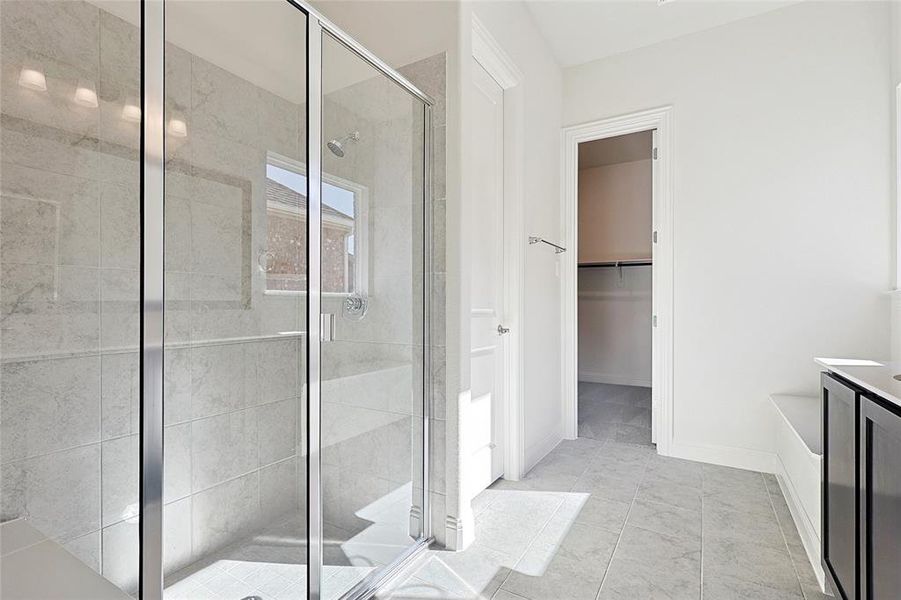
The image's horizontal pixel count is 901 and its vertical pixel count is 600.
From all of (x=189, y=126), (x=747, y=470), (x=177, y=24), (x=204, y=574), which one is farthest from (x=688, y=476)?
(x=177, y=24)

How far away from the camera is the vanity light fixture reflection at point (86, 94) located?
1474 millimetres

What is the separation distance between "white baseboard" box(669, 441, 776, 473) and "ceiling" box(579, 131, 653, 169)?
279cm

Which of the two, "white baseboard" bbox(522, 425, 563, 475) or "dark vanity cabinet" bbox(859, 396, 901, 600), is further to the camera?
"white baseboard" bbox(522, 425, 563, 475)

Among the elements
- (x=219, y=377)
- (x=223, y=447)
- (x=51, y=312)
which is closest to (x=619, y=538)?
(x=223, y=447)

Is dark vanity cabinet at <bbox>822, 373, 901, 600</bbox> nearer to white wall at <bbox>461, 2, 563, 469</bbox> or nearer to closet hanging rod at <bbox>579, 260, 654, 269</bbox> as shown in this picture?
white wall at <bbox>461, 2, 563, 469</bbox>

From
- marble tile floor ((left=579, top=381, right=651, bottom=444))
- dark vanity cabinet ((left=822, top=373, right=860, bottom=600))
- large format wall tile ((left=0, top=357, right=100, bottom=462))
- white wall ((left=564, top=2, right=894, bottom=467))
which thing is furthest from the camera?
marble tile floor ((left=579, top=381, right=651, bottom=444))

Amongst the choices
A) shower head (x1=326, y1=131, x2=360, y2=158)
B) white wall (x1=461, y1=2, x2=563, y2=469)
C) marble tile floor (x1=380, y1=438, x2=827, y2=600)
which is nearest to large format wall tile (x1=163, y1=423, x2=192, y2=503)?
marble tile floor (x1=380, y1=438, x2=827, y2=600)

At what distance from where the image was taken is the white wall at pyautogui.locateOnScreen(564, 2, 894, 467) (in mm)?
2479

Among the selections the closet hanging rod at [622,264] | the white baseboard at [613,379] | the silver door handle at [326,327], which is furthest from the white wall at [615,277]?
the silver door handle at [326,327]

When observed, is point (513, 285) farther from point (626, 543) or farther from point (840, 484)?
point (840, 484)

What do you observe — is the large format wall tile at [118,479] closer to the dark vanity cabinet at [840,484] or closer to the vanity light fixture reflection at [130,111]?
the vanity light fixture reflection at [130,111]

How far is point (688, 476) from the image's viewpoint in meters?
2.60

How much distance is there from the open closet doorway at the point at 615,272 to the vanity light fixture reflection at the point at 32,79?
4376 millimetres

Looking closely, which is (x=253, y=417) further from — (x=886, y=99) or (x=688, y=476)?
(x=886, y=99)
